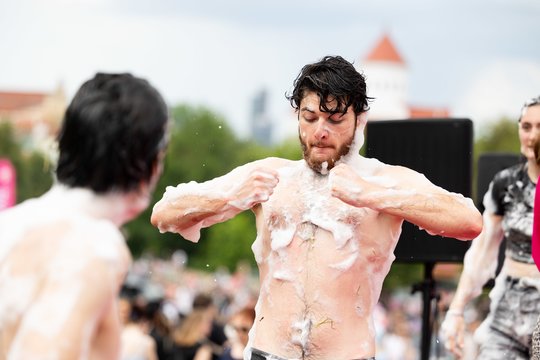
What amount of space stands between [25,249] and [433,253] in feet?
16.1

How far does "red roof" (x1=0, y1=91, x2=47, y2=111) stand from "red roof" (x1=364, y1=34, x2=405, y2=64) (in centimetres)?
3688

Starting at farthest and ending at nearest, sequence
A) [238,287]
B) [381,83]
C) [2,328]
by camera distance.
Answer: [381,83], [238,287], [2,328]

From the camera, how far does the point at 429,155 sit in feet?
26.1

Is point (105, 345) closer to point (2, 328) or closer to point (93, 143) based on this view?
point (2, 328)

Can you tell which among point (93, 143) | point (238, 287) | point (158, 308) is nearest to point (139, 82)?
point (93, 143)

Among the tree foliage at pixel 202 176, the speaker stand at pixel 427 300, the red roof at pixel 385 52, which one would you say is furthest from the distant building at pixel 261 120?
the speaker stand at pixel 427 300

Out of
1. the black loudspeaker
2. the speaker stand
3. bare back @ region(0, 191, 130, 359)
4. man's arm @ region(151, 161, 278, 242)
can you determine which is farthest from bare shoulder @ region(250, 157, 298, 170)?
the speaker stand

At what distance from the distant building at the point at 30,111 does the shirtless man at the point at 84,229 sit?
10746 centimetres

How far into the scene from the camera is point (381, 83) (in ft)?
443

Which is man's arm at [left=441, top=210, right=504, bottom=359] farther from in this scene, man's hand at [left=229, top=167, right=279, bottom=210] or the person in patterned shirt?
man's hand at [left=229, top=167, right=279, bottom=210]

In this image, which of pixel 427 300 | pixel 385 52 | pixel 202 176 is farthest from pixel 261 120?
pixel 427 300

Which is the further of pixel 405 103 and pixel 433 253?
pixel 405 103

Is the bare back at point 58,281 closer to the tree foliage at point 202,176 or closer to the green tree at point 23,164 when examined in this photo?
the green tree at point 23,164

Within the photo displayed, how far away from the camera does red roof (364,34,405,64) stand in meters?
138
